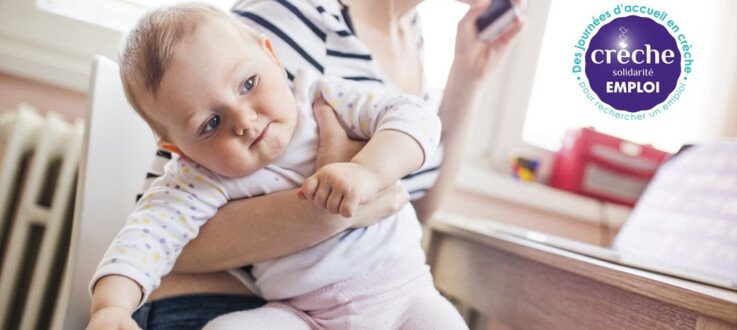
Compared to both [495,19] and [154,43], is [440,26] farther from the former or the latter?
[154,43]

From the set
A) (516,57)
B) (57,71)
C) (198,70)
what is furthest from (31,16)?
(516,57)

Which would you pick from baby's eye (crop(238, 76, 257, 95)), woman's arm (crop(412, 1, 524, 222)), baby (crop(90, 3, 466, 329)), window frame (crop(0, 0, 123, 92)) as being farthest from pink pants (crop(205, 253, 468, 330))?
window frame (crop(0, 0, 123, 92))

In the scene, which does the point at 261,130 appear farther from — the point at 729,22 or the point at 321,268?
the point at 729,22

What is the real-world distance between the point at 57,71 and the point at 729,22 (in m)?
1.27

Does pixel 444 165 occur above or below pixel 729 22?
below

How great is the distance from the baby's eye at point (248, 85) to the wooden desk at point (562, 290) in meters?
0.37

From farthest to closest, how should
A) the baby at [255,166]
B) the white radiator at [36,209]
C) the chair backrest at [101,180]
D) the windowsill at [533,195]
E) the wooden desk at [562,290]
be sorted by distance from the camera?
the windowsill at [533,195] < the white radiator at [36,209] < the chair backrest at [101,180] < the baby at [255,166] < the wooden desk at [562,290]

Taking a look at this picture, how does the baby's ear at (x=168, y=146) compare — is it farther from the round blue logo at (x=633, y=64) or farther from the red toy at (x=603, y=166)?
the red toy at (x=603, y=166)

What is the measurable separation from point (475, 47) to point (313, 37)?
0.80 feet

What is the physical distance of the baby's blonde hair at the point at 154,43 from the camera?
0.55 metres

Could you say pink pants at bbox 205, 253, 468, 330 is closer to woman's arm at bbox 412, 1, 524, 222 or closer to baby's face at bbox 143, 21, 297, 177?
baby's face at bbox 143, 21, 297, 177

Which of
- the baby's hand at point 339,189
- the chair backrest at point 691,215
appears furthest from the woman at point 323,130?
the chair backrest at point 691,215

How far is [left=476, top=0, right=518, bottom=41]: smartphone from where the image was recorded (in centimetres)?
80

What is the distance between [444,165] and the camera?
3.23 feet
